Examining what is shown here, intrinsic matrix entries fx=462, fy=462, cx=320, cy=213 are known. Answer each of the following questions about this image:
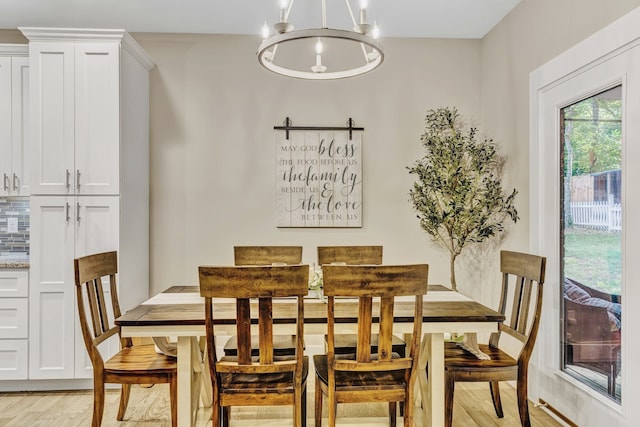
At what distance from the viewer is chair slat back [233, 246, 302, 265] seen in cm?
318

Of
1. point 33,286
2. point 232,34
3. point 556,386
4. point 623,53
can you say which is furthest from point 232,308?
point 232,34

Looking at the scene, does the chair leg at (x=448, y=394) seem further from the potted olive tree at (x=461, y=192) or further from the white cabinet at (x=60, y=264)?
the white cabinet at (x=60, y=264)

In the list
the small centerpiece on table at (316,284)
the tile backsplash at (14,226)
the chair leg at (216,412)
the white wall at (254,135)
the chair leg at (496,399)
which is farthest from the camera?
the white wall at (254,135)

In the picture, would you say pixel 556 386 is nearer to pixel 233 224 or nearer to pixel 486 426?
pixel 486 426

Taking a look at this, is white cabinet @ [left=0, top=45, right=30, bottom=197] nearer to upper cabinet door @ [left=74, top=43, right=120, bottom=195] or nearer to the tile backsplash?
the tile backsplash

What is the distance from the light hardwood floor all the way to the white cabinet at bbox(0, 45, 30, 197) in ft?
4.93

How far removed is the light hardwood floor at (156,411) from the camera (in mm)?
2787

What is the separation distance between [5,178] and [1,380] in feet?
4.76

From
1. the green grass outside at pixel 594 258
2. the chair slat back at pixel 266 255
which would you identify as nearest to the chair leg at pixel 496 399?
the green grass outside at pixel 594 258

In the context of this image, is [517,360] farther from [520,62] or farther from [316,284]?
[520,62]

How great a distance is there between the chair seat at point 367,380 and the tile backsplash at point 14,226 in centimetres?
282

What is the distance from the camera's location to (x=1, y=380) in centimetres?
329

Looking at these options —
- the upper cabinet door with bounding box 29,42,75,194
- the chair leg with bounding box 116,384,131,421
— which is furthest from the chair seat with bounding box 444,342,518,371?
the upper cabinet door with bounding box 29,42,75,194

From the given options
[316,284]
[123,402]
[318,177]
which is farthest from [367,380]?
[318,177]
